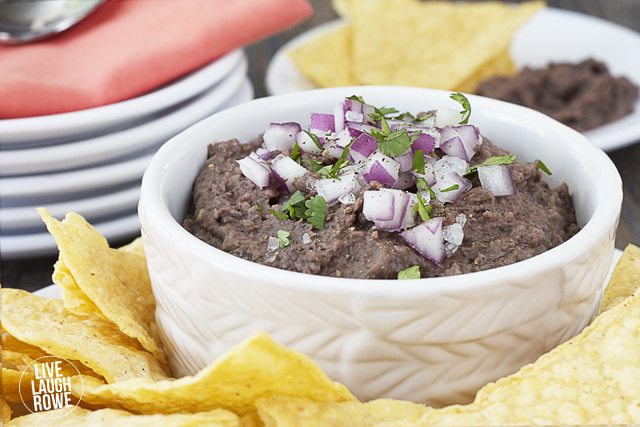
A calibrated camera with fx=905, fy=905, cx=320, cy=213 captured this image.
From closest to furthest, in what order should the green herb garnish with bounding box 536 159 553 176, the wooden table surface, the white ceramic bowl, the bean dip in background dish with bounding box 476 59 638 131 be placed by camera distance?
the white ceramic bowl < the green herb garnish with bounding box 536 159 553 176 < the wooden table surface < the bean dip in background dish with bounding box 476 59 638 131

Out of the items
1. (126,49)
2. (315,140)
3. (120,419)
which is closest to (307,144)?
(315,140)

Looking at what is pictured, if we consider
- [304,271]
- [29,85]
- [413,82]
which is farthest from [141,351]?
[413,82]

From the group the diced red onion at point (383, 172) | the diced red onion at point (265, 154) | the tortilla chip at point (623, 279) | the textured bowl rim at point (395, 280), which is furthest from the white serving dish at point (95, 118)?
the tortilla chip at point (623, 279)

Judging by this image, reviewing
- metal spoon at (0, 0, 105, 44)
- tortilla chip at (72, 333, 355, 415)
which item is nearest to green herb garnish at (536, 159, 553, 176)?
tortilla chip at (72, 333, 355, 415)

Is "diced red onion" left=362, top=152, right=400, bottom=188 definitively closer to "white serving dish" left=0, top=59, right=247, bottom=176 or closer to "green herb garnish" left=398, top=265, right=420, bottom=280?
"green herb garnish" left=398, top=265, right=420, bottom=280

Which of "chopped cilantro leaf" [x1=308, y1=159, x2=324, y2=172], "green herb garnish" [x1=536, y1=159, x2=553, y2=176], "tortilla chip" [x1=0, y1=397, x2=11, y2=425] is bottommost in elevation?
"tortilla chip" [x1=0, y1=397, x2=11, y2=425]

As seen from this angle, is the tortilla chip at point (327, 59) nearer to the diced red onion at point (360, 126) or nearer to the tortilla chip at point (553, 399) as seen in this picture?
the diced red onion at point (360, 126)

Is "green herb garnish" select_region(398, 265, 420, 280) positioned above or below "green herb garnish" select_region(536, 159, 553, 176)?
above

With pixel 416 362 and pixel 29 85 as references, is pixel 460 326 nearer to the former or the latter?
pixel 416 362
